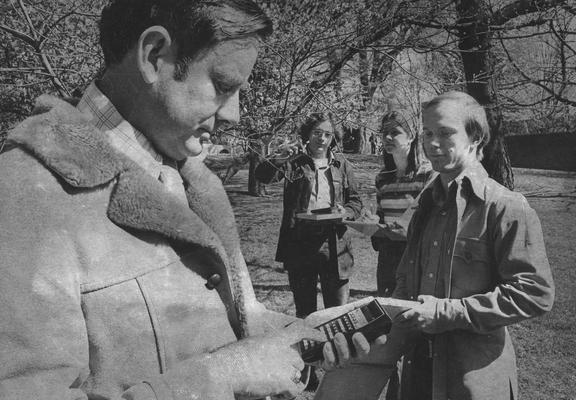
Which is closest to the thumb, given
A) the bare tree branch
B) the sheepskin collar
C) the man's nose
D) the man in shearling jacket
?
the man in shearling jacket

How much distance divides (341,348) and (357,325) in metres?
0.10

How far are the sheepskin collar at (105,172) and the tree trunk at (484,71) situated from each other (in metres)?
4.13

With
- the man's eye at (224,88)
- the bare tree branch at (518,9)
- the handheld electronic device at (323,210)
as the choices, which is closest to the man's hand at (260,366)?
the man's eye at (224,88)

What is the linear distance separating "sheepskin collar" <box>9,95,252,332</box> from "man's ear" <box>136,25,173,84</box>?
0.55 ft

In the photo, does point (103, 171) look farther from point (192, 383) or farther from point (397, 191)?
point (397, 191)

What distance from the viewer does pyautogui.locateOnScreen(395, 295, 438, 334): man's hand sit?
218 centimetres

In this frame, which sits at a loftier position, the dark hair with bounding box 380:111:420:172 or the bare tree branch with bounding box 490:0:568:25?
the bare tree branch with bounding box 490:0:568:25

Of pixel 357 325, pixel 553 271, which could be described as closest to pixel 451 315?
pixel 357 325

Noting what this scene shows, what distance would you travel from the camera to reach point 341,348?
4.75 feet

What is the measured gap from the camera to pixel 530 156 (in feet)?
64.8

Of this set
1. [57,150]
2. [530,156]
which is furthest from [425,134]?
→ [530,156]

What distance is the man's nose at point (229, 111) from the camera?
46.7 inches

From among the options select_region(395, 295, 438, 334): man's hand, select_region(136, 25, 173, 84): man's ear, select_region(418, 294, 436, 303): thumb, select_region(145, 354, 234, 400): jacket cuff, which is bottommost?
select_region(395, 295, 438, 334): man's hand

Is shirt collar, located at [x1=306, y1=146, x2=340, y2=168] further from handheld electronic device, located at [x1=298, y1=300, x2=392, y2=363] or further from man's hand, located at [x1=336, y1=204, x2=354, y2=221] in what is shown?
handheld electronic device, located at [x1=298, y1=300, x2=392, y2=363]
